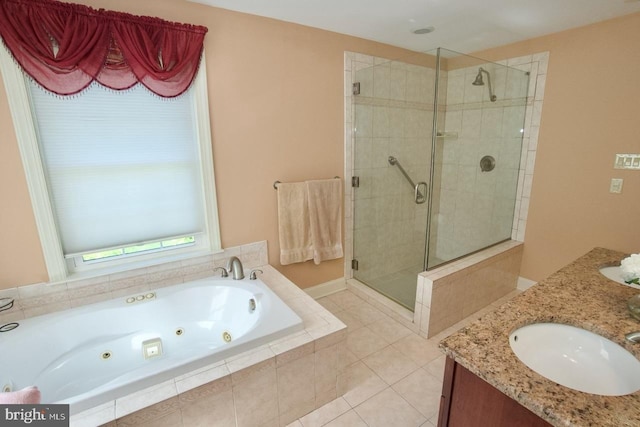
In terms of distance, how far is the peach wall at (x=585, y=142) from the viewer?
87.4 inches

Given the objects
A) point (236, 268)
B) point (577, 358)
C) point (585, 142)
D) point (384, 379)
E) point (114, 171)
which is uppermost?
point (585, 142)

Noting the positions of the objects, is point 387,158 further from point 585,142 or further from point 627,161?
point 627,161

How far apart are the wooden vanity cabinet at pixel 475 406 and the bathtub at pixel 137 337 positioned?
88cm

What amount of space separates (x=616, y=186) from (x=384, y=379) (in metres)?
2.26

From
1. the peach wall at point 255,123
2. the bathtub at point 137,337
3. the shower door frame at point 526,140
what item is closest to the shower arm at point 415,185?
the shower door frame at point 526,140

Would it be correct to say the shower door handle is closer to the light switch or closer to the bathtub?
the light switch

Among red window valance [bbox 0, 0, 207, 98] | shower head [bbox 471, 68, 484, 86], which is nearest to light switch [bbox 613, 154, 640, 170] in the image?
shower head [bbox 471, 68, 484, 86]

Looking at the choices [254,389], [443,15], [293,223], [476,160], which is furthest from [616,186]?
[254,389]

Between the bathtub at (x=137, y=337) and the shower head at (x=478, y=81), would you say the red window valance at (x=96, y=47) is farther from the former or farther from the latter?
the shower head at (x=478, y=81)

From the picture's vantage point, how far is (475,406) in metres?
0.97

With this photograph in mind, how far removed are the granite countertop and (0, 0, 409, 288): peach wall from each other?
1.79 m

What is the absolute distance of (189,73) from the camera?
198cm

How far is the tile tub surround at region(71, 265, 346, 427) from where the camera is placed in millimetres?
1261

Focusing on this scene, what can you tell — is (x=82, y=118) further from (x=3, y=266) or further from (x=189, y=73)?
(x=3, y=266)
